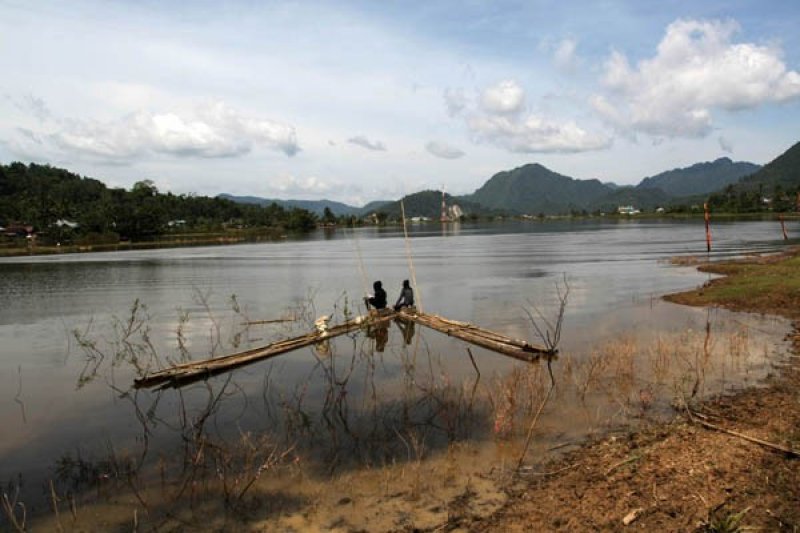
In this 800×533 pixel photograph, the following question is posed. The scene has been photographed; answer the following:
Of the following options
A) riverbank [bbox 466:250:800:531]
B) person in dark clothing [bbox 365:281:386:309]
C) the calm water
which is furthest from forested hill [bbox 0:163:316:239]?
riverbank [bbox 466:250:800:531]

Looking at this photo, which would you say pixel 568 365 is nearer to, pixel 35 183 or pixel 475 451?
pixel 475 451

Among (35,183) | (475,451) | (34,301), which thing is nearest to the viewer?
(475,451)

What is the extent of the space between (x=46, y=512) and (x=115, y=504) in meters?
0.93

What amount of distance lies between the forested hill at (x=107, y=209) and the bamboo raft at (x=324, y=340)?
272 feet

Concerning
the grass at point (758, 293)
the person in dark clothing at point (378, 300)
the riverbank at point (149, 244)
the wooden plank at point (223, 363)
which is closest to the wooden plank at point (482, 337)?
the person in dark clothing at point (378, 300)

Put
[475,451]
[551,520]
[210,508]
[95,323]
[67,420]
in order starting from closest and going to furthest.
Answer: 1. [551,520]
2. [210,508]
3. [475,451]
4. [67,420]
5. [95,323]

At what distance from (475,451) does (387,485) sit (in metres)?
1.71

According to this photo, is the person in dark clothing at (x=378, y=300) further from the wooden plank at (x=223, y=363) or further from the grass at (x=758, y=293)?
the grass at (x=758, y=293)

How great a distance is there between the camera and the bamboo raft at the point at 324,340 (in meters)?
13.0

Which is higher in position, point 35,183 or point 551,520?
point 35,183

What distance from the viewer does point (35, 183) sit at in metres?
117

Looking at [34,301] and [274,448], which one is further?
[34,301]

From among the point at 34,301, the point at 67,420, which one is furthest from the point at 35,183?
the point at 67,420

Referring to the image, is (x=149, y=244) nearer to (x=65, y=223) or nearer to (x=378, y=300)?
(x=65, y=223)
